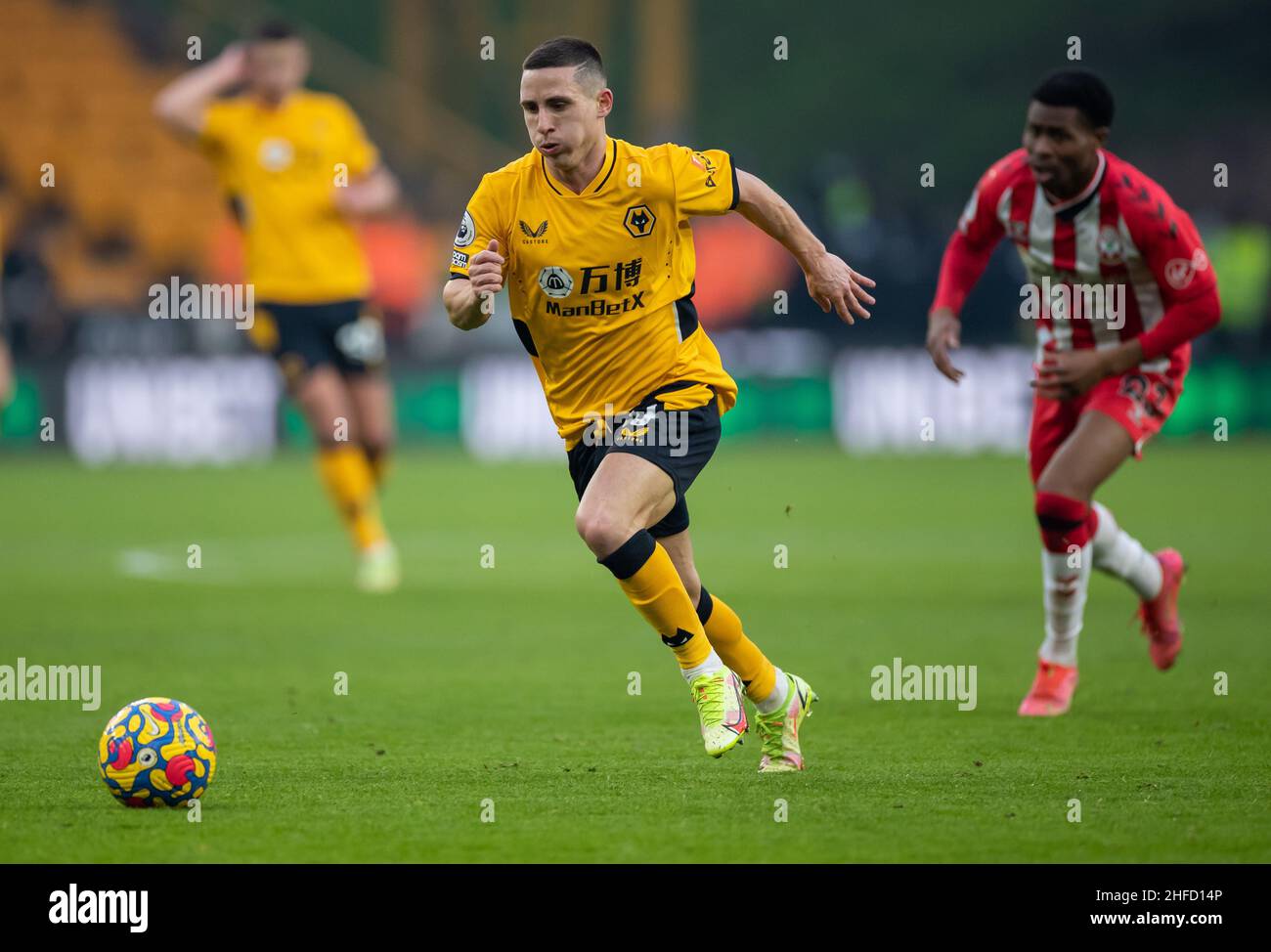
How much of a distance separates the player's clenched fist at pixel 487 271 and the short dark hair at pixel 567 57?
61 cm

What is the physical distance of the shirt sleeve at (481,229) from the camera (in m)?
6.19

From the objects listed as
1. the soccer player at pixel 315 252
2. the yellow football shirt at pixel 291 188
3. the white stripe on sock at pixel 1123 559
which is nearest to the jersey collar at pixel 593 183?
the white stripe on sock at pixel 1123 559

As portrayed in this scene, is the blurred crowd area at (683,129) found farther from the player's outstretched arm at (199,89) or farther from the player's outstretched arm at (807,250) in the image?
the player's outstretched arm at (807,250)

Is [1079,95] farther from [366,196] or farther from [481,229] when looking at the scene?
[366,196]

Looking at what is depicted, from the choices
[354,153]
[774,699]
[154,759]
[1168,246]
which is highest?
[354,153]

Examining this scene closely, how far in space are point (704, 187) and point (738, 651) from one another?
1.48 meters

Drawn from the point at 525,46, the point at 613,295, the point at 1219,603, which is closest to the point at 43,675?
the point at 613,295

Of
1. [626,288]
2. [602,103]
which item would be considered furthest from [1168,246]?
[602,103]

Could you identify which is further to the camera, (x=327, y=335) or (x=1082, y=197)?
(x=327, y=335)

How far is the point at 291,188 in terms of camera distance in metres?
12.1

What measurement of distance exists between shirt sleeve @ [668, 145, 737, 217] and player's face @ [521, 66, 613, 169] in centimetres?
32

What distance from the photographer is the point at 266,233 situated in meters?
12.1

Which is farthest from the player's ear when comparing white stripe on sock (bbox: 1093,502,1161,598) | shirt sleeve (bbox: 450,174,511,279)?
white stripe on sock (bbox: 1093,502,1161,598)
